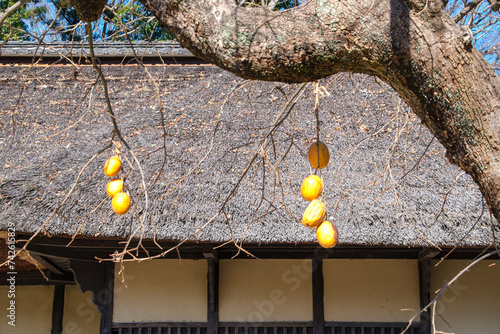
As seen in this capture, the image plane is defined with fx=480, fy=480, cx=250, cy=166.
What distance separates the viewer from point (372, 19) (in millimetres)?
1315

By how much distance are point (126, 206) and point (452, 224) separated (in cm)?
212

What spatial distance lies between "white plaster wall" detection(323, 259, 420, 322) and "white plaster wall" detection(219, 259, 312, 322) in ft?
0.59

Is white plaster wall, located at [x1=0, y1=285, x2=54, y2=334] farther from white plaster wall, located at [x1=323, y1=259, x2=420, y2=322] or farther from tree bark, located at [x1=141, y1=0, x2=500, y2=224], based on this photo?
tree bark, located at [x1=141, y1=0, x2=500, y2=224]

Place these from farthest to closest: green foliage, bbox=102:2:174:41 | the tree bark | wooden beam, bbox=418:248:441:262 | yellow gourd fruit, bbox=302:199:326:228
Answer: wooden beam, bbox=418:248:441:262 < green foliage, bbox=102:2:174:41 < yellow gourd fruit, bbox=302:199:326:228 < the tree bark

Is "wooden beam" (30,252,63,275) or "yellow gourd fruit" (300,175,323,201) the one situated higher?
"wooden beam" (30,252,63,275)

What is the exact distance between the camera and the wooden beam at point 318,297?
352cm

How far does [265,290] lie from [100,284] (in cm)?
125

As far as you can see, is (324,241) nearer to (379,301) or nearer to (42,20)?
(379,301)

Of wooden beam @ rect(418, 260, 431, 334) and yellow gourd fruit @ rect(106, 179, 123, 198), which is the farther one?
wooden beam @ rect(418, 260, 431, 334)

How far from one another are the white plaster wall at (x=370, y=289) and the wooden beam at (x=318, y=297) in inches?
1.3

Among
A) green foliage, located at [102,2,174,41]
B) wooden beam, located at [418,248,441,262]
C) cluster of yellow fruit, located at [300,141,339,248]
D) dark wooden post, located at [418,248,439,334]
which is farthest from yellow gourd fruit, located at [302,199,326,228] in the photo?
dark wooden post, located at [418,248,439,334]

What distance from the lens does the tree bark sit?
1227 mm

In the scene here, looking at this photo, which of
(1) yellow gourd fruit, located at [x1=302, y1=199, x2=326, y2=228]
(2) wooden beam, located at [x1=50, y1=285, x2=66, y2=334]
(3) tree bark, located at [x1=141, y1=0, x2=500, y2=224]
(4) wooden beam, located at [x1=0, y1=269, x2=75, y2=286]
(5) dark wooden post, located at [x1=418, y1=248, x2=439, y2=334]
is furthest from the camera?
(2) wooden beam, located at [x1=50, y1=285, x2=66, y2=334]

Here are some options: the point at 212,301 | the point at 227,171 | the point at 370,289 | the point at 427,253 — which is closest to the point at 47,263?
the point at 212,301
